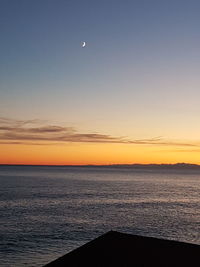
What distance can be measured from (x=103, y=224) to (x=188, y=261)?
35260 millimetres

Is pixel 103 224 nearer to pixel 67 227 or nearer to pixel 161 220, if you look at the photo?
pixel 67 227

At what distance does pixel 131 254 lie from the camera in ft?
62.9

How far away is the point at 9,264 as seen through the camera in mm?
31734

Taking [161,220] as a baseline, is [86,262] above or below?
above

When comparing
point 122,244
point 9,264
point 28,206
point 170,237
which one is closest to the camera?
point 122,244

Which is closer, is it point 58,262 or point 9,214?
point 58,262

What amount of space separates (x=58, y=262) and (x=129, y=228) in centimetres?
3171

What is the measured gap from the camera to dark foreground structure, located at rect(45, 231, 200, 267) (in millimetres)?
18203

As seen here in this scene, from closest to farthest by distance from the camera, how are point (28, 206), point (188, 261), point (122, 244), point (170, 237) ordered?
1. point (188, 261)
2. point (122, 244)
3. point (170, 237)
4. point (28, 206)

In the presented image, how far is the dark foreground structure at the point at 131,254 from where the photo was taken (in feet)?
59.7

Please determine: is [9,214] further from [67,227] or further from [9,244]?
[9,244]

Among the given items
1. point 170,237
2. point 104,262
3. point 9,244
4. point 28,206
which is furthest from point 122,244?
Answer: point 28,206

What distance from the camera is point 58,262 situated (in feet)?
61.6

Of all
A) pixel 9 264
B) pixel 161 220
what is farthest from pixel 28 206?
pixel 9 264
